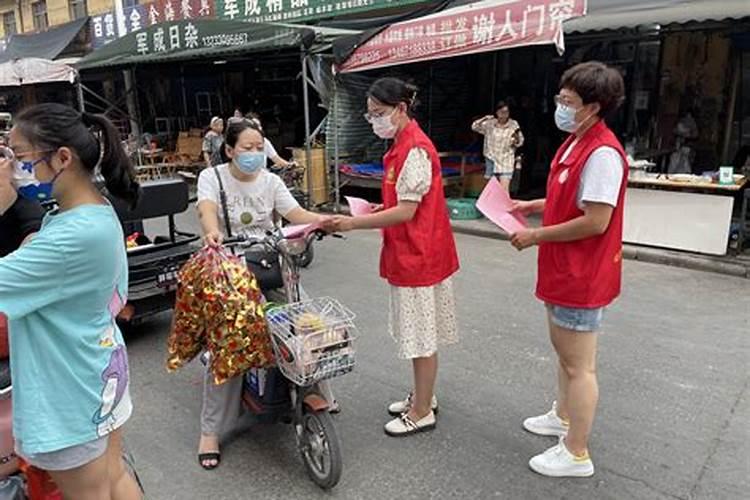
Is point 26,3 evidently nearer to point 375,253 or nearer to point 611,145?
point 375,253

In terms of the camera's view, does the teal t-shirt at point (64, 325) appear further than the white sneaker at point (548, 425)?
No

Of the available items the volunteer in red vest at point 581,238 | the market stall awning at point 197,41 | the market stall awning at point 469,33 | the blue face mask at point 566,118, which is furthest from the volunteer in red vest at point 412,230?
the market stall awning at point 197,41

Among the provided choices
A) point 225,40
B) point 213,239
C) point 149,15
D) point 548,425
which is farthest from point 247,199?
point 149,15

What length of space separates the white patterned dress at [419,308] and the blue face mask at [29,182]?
1.48 m

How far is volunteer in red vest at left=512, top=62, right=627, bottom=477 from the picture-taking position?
242 centimetres

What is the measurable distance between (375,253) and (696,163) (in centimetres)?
560

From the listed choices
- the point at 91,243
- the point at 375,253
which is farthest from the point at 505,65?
the point at 91,243

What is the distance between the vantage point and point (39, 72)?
1286cm

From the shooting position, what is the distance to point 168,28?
33.9 feet

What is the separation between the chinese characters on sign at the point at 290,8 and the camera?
Result: 10.9m

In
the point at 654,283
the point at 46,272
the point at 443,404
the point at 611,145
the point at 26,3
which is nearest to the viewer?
Answer: the point at 46,272

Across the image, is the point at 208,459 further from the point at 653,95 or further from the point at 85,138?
the point at 653,95

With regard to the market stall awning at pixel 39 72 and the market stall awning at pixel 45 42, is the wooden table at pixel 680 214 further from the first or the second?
the market stall awning at pixel 45 42

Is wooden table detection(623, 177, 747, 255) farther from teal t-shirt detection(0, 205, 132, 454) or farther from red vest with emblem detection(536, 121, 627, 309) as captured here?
teal t-shirt detection(0, 205, 132, 454)
